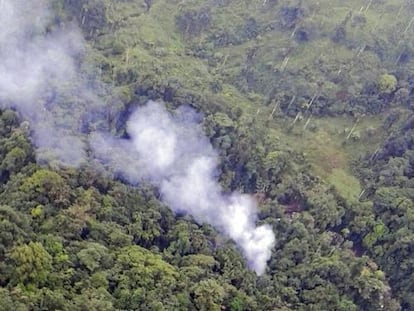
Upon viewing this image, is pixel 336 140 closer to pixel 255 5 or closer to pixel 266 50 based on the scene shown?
pixel 266 50

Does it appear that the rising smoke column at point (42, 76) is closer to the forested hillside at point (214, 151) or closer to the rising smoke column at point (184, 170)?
the forested hillside at point (214, 151)

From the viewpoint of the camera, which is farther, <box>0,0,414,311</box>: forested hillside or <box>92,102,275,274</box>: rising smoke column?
<box>92,102,275,274</box>: rising smoke column

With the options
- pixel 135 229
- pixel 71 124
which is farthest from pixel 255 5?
pixel 135 229

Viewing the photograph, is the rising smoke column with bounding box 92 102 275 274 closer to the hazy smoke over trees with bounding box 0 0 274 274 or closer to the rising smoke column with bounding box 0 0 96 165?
the hazy smoke over trees with bounding box 0 0 274 274

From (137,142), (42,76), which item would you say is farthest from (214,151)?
(42,76)

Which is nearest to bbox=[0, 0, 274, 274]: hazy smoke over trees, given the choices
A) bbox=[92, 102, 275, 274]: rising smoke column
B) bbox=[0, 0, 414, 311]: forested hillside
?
bbox=[92, 102, 275, 274]: rising smoke column
